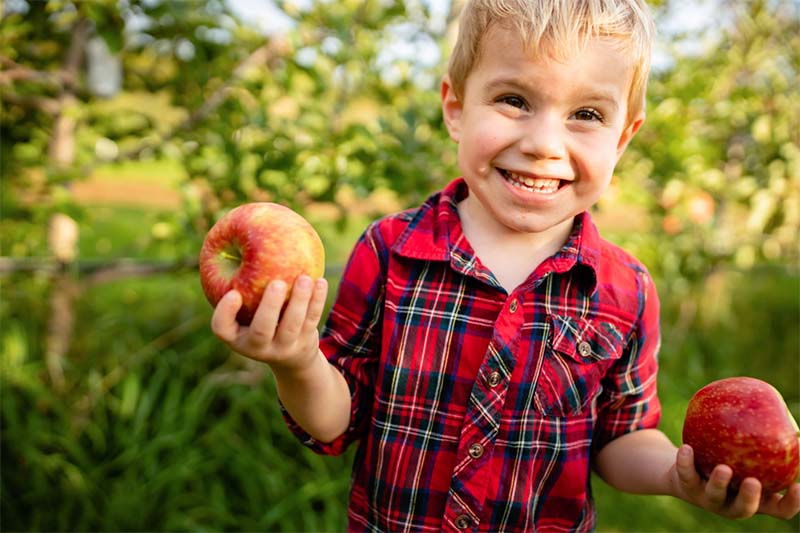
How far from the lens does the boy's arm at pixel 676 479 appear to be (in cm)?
103

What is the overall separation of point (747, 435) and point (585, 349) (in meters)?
0.26

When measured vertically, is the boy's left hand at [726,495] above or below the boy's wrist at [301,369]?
below

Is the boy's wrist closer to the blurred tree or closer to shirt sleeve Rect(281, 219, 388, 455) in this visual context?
shirt sleeve Rect(281, 219, 388, 455)

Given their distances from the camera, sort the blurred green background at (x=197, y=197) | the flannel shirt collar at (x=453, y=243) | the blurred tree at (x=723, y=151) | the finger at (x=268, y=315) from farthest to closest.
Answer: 1. the blurred tree at (x=723, y=151)
2. the blurred green background at (x=197, y=197)
3. the flannel shirt collar at (x=453, y=243)
4. the finger at (x=268, y=315)

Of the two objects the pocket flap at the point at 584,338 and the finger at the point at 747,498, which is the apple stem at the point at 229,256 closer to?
the pocket flap at the point at 584,338

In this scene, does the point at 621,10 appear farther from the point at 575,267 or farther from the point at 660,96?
the point at 660,96

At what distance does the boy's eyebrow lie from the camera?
1064 mm

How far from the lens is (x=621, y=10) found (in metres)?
1.10

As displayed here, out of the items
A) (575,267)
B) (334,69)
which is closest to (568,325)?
(575,267)

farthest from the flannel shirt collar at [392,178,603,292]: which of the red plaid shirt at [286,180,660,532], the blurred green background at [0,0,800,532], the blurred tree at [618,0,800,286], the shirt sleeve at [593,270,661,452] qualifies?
the blurred tree at [618,0,800,286]

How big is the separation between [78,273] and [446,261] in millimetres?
1811

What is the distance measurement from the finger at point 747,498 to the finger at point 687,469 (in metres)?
0.06

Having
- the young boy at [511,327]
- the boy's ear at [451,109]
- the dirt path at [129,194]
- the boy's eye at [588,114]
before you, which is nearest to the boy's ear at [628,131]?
the young boy at [511,327]

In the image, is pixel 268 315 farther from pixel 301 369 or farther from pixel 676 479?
pixel 676 479
